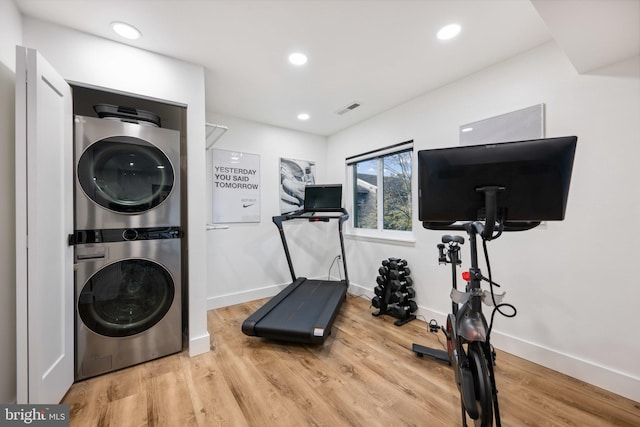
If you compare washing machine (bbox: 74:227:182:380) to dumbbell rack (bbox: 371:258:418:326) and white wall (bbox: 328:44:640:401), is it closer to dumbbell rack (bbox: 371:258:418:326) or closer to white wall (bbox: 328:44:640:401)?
dumbbell rack (bbox: 371:258:418:326)

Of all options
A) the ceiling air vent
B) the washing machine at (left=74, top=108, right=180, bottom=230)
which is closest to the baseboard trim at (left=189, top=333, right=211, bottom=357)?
the washing machine at (left=74, top=108, right=180, bottom=230)

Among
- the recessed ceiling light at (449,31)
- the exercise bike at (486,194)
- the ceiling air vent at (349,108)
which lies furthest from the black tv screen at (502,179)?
the ceiling air vent at (349,108)

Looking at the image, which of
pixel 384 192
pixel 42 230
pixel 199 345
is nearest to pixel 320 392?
pixel 199 345

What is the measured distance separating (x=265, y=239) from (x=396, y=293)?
192cm

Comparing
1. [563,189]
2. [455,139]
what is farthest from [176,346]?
[455,139]

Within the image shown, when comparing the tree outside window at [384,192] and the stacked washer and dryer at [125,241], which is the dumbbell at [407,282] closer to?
the tree outside window at [384,192]

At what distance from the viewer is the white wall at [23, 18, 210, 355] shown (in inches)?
65.5

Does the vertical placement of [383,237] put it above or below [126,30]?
below

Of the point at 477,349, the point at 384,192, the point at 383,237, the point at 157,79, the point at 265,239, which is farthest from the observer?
the point at 265,239

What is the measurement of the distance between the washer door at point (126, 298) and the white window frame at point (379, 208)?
95.3 inches

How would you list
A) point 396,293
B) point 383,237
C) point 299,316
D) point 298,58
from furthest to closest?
point 383,237
point 396,293
point 299,316
point 298,58

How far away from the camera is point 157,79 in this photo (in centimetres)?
197

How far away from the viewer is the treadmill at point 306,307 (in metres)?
2.15

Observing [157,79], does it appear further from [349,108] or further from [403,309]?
[403,309]
